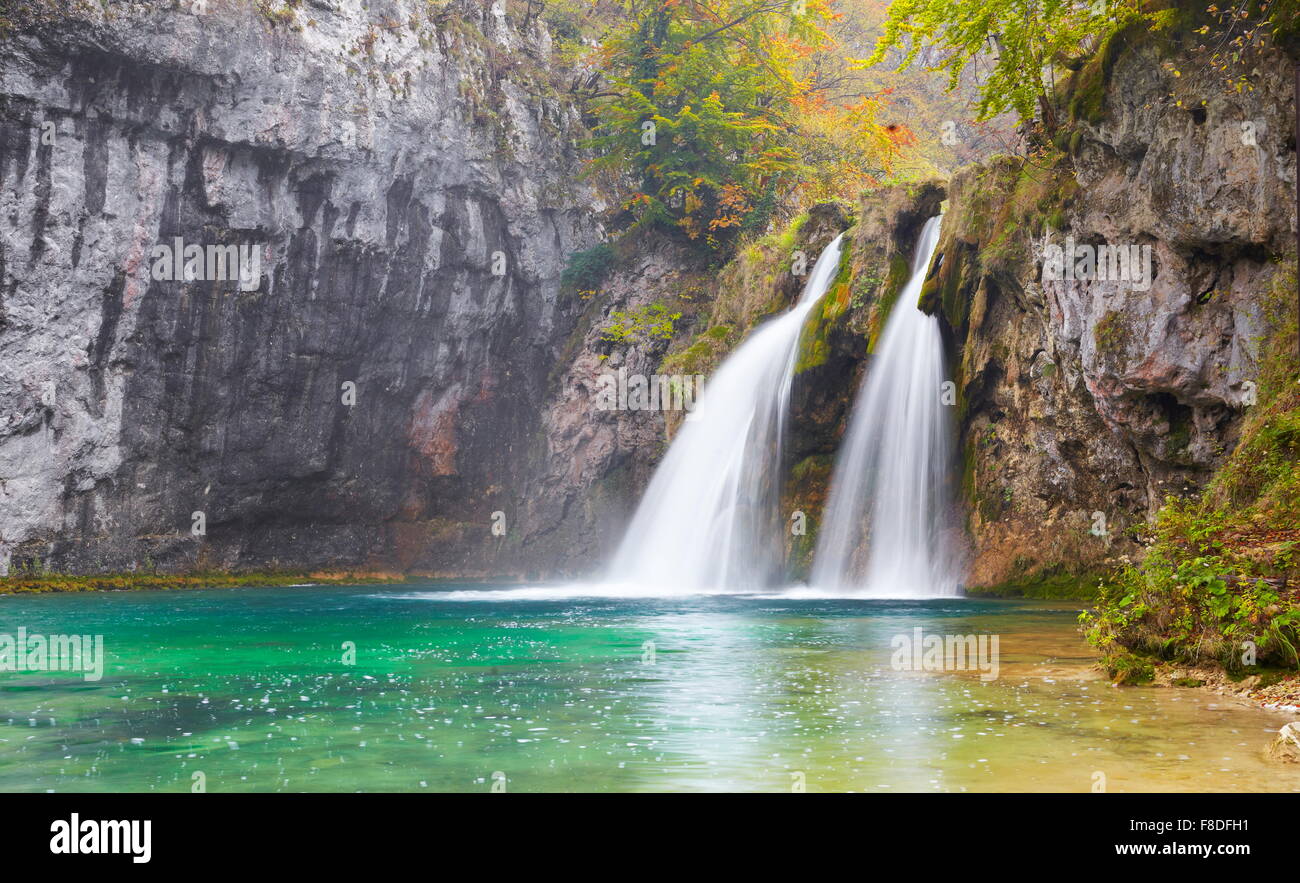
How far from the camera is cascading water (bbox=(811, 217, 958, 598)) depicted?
20.8 meters

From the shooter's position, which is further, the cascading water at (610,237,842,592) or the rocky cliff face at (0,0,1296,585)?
the cascading water at (610,237,842,592)

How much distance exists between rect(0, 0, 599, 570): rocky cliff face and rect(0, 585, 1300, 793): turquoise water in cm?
1751

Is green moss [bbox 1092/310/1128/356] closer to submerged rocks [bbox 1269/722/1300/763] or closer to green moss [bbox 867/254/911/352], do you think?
green moss [bbox 867/254/911/352]

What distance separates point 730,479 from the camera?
2503 cm

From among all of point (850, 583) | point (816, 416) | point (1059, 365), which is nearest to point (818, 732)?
point (1059, 365)

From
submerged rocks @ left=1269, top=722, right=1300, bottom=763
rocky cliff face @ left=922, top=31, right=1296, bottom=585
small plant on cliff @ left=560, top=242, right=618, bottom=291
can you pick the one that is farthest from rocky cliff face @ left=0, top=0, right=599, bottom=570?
submerged rocks @ left=1269, top=722, right=1300, bottom=763

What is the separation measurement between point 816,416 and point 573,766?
18.2m

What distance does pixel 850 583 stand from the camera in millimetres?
21891

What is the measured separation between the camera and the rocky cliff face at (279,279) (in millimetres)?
27219

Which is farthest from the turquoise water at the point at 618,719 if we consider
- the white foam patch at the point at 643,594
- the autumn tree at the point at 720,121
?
the autumn tree at the point at 720,121

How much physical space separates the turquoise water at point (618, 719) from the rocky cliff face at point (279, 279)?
17514 millimetres

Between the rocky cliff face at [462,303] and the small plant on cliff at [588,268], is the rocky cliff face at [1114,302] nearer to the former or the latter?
the rocky cliff face at [462,303]

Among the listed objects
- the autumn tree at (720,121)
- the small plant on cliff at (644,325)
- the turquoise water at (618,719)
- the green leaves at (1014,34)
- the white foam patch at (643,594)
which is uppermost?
the autumn tree at (720,121)
